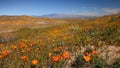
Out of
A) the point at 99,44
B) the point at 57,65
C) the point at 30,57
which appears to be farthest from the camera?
the point at 99,44

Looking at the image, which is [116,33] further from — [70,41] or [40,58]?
[40,58]

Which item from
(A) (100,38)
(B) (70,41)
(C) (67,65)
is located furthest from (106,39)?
(C) (67,65)

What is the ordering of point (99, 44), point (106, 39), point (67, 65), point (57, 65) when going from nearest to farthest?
1. point (57, 65)
2. point (67, 65)
3. point (99, 44)
4. point (106, 39)

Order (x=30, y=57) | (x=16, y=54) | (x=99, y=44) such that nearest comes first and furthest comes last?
1. (x=30, y=57)
2. (x=16, y=54)
3. (x=99, y=44)

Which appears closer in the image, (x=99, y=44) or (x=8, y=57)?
(x=8, y=57)

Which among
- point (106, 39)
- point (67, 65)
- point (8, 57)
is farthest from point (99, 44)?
point (8, 57)

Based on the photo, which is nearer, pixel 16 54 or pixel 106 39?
pixel 16 54

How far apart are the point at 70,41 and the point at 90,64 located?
3.95 m

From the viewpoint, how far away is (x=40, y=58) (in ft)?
22.2

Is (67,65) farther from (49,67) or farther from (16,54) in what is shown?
(16,54)

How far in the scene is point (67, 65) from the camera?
6727mm

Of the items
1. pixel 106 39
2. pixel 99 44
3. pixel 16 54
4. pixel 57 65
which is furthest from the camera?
pixel 106 39

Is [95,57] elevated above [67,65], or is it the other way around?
[95,57]

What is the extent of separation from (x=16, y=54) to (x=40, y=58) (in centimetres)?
134
